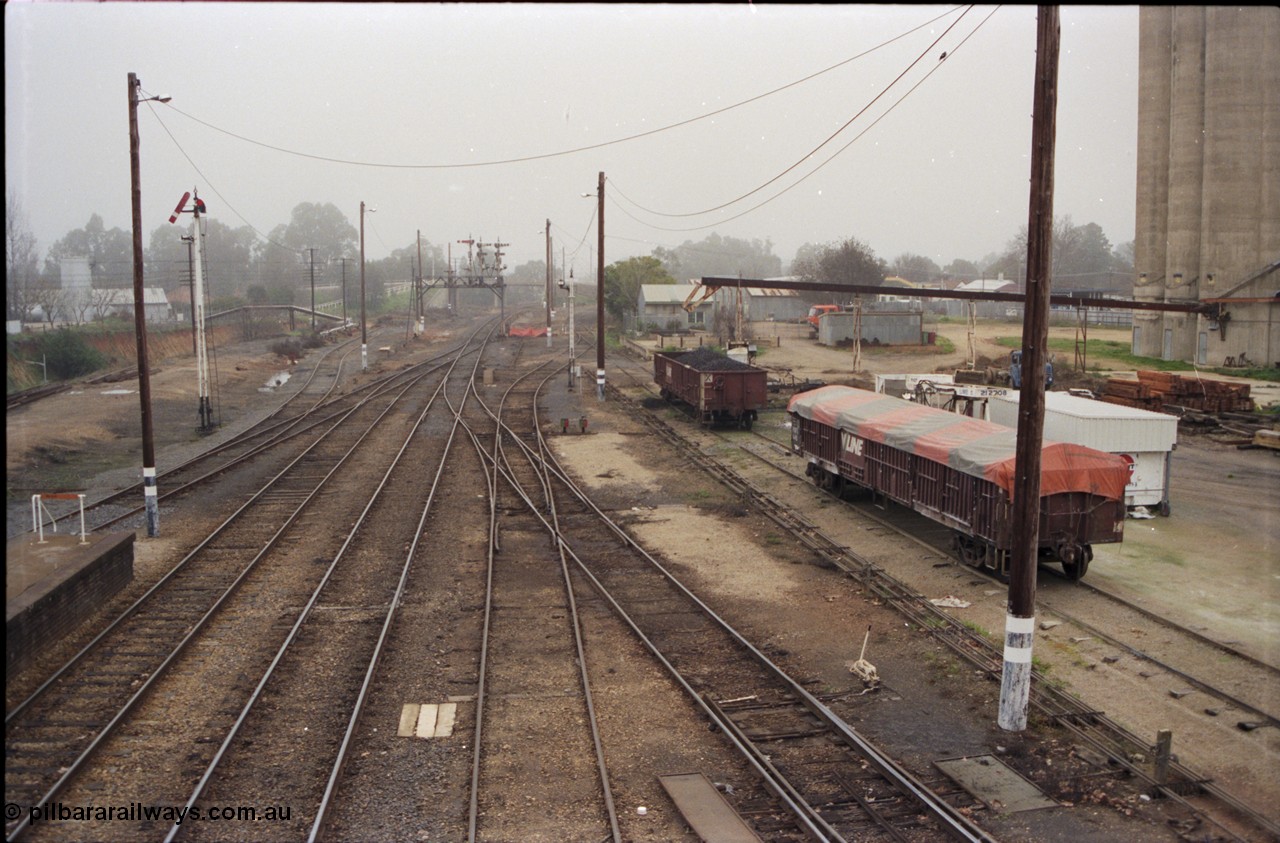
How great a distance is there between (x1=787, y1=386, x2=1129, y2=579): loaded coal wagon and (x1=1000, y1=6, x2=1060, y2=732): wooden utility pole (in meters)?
3.53

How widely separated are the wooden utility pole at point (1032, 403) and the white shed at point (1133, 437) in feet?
31.3

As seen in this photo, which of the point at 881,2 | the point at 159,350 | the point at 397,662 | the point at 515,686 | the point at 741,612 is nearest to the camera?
the point at 881,2

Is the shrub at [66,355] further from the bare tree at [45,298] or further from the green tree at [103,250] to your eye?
the green tree at [103,250]

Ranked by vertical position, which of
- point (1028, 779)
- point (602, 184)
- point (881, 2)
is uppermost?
point (602, 184)

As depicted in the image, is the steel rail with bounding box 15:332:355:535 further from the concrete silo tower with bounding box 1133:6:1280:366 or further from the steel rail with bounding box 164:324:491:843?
the concrete silo tower with bounding box 1133:6:1280:366

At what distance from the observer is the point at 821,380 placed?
42531 millimetres

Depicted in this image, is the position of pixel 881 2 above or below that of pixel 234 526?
above

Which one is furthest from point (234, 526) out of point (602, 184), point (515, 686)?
point (602, 184)

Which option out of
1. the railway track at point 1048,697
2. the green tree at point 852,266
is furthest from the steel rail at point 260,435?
the green tree at point 852,266

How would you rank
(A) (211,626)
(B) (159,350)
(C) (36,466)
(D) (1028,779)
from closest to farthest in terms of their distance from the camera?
(D) (1028,779) < (A) (211,626) < (C) (36,466) < (B) (159,350)

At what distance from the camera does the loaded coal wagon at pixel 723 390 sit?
30891mm

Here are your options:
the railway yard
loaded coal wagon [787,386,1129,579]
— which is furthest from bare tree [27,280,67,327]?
loaded coal wagon [787,386,1129,579]

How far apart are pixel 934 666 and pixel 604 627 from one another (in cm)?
423

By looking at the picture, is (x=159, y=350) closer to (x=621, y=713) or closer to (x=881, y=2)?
(x=621, y=713)
